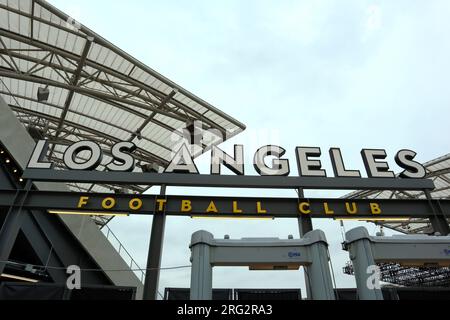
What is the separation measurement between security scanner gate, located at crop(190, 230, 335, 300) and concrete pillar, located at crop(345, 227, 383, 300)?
572 mm

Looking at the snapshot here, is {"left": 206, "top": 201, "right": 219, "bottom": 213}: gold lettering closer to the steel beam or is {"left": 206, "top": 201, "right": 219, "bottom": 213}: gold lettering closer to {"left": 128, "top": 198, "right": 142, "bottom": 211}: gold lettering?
the steel beam

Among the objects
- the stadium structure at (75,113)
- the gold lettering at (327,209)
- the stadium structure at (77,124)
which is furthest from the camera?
the stadium structure at (75,113)

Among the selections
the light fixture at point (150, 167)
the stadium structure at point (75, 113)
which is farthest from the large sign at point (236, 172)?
the light fixture at point (150, 167)

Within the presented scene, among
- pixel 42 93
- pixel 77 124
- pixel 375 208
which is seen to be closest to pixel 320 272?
pixel 375 208

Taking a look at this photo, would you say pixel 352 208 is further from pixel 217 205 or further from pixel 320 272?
pixel 217 205

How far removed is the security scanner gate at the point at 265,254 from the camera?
20.8 feet

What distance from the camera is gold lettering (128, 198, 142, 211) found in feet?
31.9

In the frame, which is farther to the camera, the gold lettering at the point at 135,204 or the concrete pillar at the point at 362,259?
the gold lettering at the point at 135,204

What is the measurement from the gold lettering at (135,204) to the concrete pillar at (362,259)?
6381 mm

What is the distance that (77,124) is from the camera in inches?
976

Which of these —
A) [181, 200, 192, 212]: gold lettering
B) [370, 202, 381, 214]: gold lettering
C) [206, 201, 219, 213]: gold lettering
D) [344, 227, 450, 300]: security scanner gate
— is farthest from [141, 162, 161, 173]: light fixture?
[344, 227, 450, 300]: security scanner gate

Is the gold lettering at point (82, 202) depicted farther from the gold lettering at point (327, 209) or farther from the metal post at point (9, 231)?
the gold lettering at point (327, 209)

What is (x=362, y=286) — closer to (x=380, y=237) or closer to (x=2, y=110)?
(x=380, y=237)

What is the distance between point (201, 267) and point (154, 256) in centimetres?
314
